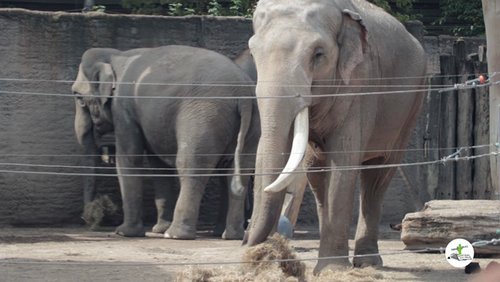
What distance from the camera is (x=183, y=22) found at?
49.7 feet

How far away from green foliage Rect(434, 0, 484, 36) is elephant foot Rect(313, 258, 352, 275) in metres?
9.33

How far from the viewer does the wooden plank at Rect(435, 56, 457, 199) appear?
15.1m

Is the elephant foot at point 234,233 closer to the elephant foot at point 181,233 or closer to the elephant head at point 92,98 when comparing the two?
the elephant foot at point 181,233

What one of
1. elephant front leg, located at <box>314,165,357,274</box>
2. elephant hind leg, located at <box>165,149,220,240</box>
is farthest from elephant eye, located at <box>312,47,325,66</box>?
elephant hind leg, located at <box>165,149,220,240</box>

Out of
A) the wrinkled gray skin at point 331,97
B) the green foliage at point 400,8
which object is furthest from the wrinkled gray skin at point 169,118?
the green foliage at point 400,8

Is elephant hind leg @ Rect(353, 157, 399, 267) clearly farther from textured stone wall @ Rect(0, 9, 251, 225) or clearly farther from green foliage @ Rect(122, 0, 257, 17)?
green foliage @ Rect(122, 0, 257, 17)

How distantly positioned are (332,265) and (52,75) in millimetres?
5951

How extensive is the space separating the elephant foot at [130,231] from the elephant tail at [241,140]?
1.05 meters

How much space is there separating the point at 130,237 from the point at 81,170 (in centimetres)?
133

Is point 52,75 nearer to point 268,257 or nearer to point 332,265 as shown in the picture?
point 332,265

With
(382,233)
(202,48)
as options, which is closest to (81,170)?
(202,48)

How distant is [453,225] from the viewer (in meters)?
10.7

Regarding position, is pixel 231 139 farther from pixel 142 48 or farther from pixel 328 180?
pixel 328 180

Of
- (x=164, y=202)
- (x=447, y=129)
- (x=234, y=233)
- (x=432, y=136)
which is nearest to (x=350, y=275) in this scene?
(x=234, y=233)
